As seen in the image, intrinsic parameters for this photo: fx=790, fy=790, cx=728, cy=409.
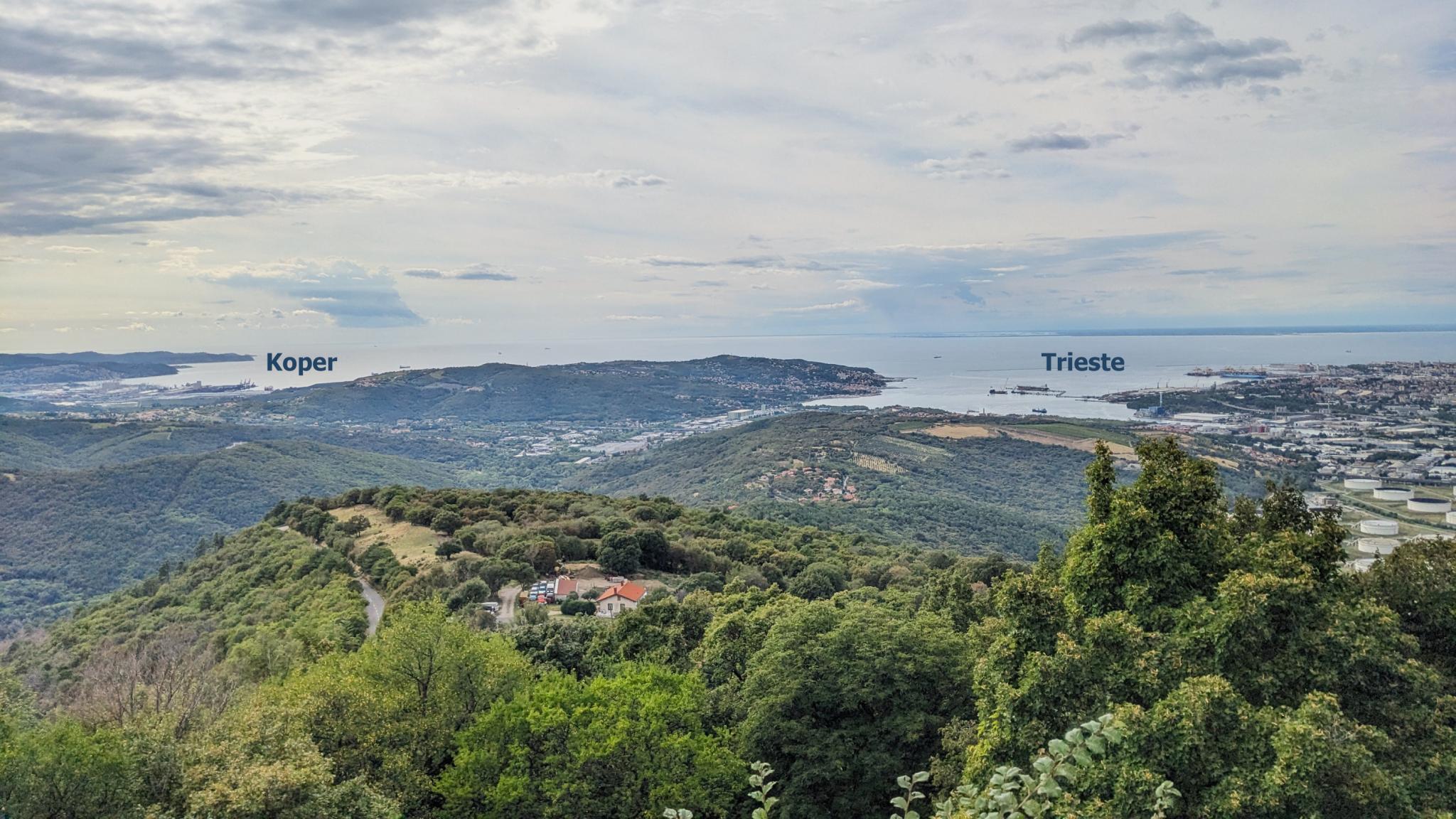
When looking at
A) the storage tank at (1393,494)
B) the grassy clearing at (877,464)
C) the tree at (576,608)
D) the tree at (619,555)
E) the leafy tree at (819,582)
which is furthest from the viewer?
the grassy clearing at (877,464)

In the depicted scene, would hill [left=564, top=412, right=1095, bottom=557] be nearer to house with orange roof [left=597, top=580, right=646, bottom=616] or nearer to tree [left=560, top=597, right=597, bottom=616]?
house with orange roof [left=597, top=580, right=646, bottom=616]

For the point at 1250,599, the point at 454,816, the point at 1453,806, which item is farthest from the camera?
the point at 454,816

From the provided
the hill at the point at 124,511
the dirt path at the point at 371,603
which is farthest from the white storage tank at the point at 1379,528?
the hill at the point at 124,511

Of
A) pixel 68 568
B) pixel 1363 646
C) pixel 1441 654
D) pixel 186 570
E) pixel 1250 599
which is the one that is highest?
pixel 1250 599

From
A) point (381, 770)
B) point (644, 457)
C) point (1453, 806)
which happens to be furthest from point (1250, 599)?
point (644, 457)

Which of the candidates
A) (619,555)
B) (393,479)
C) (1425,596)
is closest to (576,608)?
(619,555)

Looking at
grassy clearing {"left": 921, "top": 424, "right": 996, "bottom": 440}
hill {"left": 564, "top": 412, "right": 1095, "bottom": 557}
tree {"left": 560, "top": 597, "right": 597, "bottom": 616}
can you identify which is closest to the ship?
hill {"left": 564, "top": 412, "right": 1095, "bottom": 557}

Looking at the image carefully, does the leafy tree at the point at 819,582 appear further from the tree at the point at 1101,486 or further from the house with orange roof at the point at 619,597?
the tree at the point at 1101,486

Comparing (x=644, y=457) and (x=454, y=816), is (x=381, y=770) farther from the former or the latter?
(x=644, y=457)
